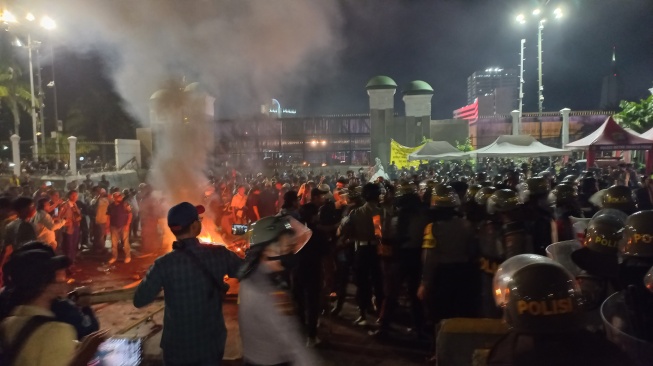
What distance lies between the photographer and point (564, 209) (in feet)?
18.6

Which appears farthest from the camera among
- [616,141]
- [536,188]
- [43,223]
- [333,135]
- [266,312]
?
[333,135]

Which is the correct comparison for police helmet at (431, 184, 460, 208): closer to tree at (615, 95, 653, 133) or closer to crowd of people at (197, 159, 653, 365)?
crowd of people at (197, 159, 653, 365)

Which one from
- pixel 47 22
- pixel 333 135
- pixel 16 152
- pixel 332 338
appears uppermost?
pixel 47 22

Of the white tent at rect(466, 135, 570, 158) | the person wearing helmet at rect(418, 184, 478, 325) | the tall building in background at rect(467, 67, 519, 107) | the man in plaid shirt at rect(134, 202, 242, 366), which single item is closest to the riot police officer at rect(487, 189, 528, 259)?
the person wearing helmet at rect(418, 184, 478, 325)

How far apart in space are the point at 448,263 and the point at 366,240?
4.95 ft

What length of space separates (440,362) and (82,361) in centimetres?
250

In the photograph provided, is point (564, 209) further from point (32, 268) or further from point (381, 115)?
point (381, 115)

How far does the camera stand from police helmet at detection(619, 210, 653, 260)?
9.50ft

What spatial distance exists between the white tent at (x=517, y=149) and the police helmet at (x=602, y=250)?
10798 mm

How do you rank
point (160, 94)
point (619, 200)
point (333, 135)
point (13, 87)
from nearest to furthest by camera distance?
point (619, 200) < point (160, 94) < point (333, 135) < point (13, 87)

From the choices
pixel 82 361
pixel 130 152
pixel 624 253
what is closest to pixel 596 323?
pixel 624 253

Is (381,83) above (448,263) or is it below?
above

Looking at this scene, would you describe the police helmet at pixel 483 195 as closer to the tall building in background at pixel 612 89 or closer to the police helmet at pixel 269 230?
the police helmet at pixel 269 230

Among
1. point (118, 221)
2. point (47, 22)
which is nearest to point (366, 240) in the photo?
point (118, 221)
